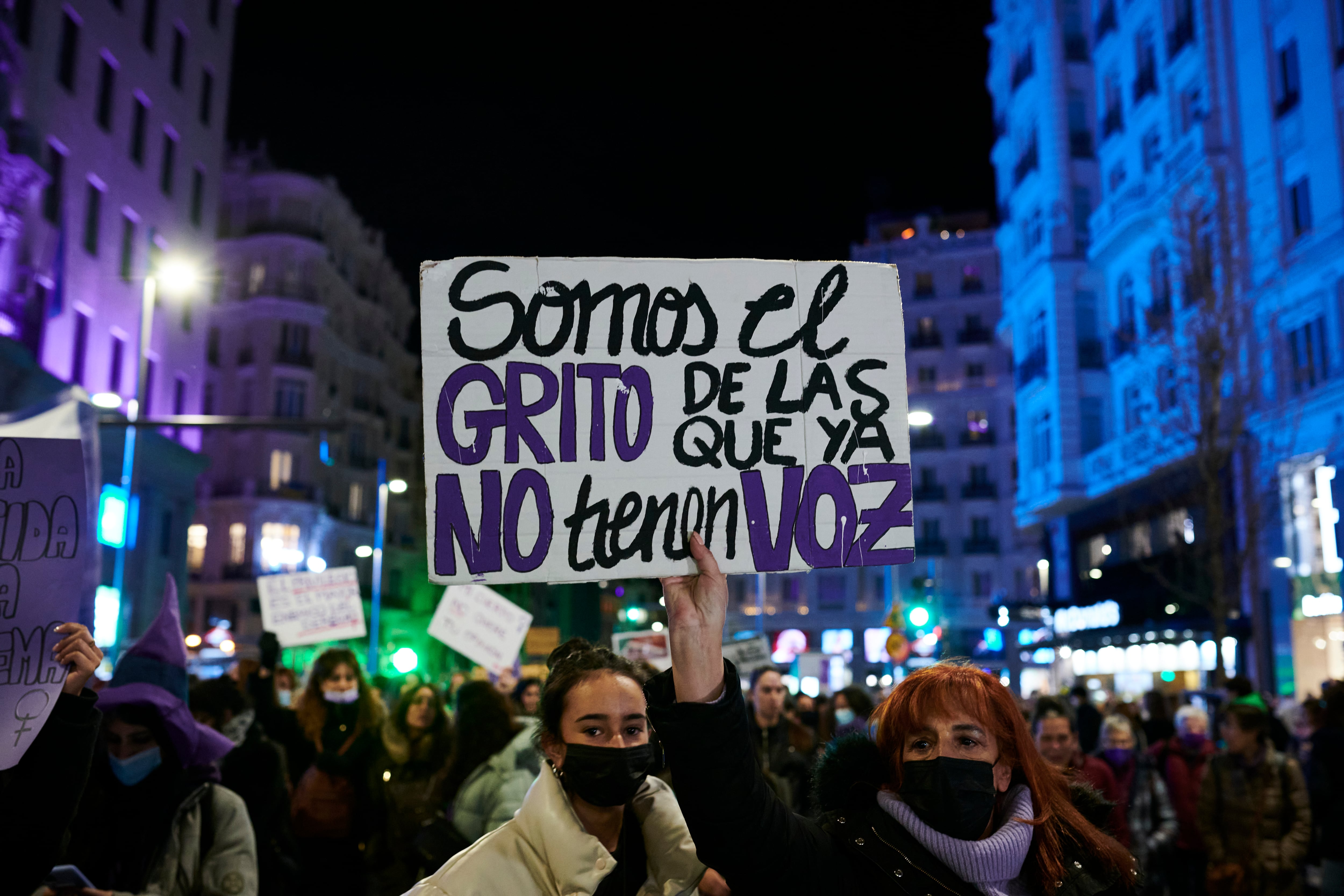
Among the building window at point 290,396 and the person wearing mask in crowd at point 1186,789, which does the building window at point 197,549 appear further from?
the person wearing mask in crowd at point 1186,789

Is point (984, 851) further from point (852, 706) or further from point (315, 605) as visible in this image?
point (315, 605)

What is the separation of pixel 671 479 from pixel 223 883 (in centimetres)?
245

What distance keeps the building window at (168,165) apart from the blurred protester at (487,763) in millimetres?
33841

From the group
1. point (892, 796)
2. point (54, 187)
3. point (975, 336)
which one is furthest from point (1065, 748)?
point (975, 336)

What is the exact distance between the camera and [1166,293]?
26547 mm

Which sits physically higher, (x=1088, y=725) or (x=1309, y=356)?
(x=1309, y=356)

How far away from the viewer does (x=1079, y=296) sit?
3766 cm

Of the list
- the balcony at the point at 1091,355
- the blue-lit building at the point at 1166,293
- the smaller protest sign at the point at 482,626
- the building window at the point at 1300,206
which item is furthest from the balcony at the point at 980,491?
the smaller protest sign at the point at 482,626

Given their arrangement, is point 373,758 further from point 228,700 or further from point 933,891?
point 933,891

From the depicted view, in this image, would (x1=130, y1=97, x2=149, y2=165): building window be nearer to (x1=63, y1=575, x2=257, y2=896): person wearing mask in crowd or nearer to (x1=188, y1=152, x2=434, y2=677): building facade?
(x1=188, y1=152, x2=434, y2=677): building facade

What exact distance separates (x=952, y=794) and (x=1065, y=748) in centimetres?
527

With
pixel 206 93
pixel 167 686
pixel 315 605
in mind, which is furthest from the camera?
pixel 206 93

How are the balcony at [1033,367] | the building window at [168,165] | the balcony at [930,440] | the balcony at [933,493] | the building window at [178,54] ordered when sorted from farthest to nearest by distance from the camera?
1. the balcony at [930,440]
2. the balcony at [933,493]
3. the balcony at [1033,367]
4. the building window at [178,54]
5. the building window at [168,165]

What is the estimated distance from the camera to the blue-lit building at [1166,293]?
79.0 feet
